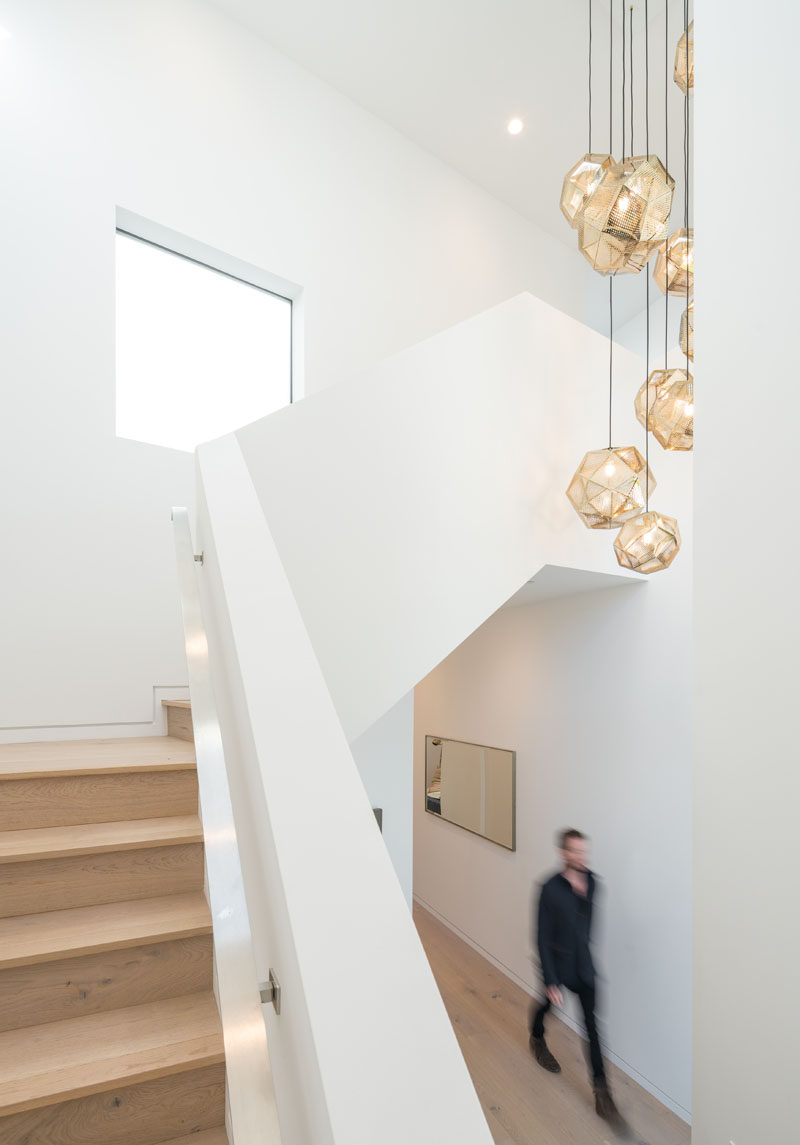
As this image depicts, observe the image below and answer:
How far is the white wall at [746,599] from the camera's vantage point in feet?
5.06

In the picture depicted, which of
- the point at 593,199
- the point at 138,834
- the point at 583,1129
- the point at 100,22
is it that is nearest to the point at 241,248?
the point at 100,22

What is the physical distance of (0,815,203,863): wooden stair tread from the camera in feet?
5.24

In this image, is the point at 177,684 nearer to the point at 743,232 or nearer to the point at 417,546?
the point at 417,546

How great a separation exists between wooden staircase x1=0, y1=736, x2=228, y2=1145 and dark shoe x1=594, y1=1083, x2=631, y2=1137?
3.36 m

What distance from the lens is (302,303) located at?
4.25 meters

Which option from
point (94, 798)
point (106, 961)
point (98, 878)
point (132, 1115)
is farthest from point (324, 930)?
point (94, 798)

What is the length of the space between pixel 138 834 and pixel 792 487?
6.00 feet

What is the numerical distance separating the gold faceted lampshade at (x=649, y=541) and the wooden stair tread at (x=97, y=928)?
2383 mm

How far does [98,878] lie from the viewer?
1.64m

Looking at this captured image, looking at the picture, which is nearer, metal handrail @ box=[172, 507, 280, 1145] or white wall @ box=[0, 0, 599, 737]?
metal handrail @ box=[172, 507, 280, 1145]

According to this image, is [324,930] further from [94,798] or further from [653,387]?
[653,387]

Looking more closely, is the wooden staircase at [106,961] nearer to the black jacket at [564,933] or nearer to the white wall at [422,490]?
the white wall at [422,490]

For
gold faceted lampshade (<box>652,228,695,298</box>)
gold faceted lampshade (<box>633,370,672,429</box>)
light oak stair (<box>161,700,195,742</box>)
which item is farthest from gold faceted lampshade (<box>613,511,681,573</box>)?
light oak stair (<box>161,700,195,742</box>)

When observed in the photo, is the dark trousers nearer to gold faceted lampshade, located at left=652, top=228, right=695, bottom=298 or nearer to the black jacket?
the black jacket
